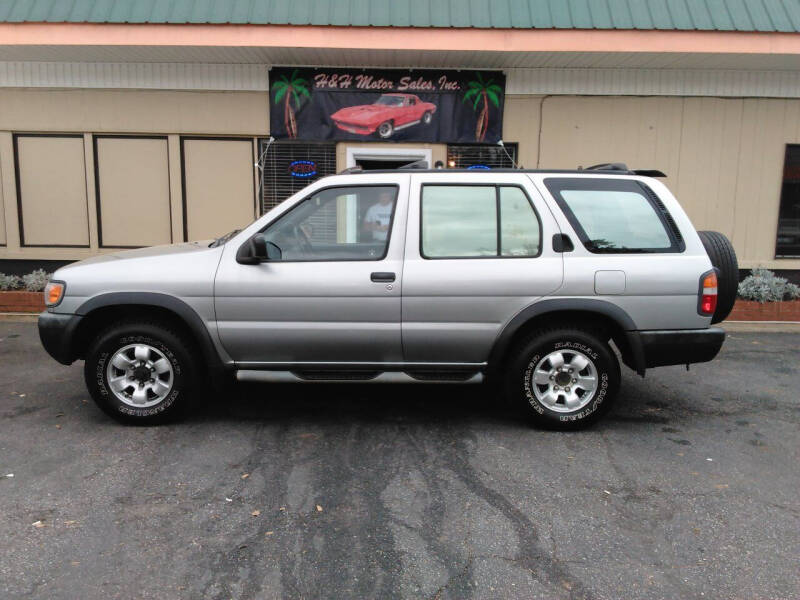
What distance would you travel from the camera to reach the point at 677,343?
4.52m

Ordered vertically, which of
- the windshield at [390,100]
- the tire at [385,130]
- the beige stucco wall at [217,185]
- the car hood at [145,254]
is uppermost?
the windshield at [390,100]

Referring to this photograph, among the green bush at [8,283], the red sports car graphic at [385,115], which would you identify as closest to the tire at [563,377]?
the red sports car graphic at [385,115]

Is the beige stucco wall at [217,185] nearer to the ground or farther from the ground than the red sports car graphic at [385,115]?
nearer to the ground

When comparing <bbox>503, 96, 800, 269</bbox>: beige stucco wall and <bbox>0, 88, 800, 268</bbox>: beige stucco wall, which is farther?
<bbox>503, 96, 800, 269</bbox>: beige stucco wall

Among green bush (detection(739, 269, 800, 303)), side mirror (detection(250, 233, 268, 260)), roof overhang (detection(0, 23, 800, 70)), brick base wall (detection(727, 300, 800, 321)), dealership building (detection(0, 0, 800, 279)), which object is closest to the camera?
side mirror (detection(250, 233, 268, 260))

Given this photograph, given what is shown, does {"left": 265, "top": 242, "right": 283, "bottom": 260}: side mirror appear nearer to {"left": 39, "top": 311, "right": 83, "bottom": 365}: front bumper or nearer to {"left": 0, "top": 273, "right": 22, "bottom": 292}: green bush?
{"left": 39, "top": 311, "right": 83, "bottom": 365}: front bumper

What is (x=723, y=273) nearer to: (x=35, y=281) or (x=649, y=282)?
(x=649, y=282)

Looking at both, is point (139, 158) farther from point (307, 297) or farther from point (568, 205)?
point (568, 205)

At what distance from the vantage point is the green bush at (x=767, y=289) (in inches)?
350

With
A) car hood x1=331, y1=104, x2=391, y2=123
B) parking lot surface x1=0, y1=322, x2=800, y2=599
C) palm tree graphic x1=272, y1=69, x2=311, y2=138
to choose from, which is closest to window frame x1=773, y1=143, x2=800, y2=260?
parking lot surface x1=0, y1=322, x2=800, y2=599

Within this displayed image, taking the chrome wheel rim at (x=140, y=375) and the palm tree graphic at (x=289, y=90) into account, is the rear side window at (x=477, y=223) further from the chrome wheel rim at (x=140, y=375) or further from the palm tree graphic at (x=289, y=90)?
the palm tree graphic at (x=289, y=90)

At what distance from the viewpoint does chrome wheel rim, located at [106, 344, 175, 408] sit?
4.57 meters

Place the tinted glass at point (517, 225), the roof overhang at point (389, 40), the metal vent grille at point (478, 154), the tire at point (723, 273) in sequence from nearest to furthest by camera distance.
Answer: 1. the tinted glass at point (517, 225)
2. the tire at point (723, 273)
3. the roof overhang at point (389, 40)
4. the metal vent grille at point (478, 154)

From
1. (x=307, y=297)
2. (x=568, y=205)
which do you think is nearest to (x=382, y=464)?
(x=307, y=297)
